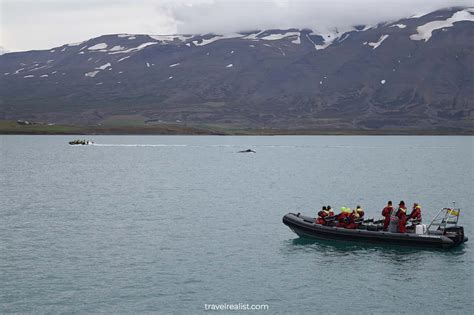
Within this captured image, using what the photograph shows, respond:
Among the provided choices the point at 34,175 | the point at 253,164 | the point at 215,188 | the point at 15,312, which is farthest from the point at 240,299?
the point at 253,164

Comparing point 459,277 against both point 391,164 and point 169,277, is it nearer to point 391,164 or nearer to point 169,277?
point 169,277

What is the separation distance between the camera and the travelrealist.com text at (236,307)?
1247 inches

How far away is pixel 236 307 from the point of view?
105 feet

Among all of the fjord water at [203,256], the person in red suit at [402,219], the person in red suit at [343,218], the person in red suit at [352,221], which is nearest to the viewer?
the fjord water at [203,256]

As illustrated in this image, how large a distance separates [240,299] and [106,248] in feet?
45.5

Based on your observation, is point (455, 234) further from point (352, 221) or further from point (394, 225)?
point (352, 221)

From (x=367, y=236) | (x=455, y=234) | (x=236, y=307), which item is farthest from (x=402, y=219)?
(x=236, y=307)

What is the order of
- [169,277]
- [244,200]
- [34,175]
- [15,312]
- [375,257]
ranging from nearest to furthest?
[15,312], [169,277], [375,257], [244,200], [34,175]

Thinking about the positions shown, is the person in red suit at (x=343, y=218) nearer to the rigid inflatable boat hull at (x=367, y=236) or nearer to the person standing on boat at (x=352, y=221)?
the person standing on boat at (x=352, y=221)

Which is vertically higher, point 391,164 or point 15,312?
point 391,164

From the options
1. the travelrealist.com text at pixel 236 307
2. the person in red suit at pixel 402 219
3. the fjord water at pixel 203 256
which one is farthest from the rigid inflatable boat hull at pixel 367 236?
the travelrealist.com text at pixel 236 307

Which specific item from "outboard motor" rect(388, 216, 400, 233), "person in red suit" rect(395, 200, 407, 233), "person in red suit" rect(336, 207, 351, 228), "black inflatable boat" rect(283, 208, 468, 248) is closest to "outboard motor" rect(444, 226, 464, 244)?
"black inflatable boat" rect(283, 208, 468, 248)

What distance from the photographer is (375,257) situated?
41688 millimetres

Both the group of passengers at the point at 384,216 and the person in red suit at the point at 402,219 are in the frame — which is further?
the group of passengers at the point at 384,216
